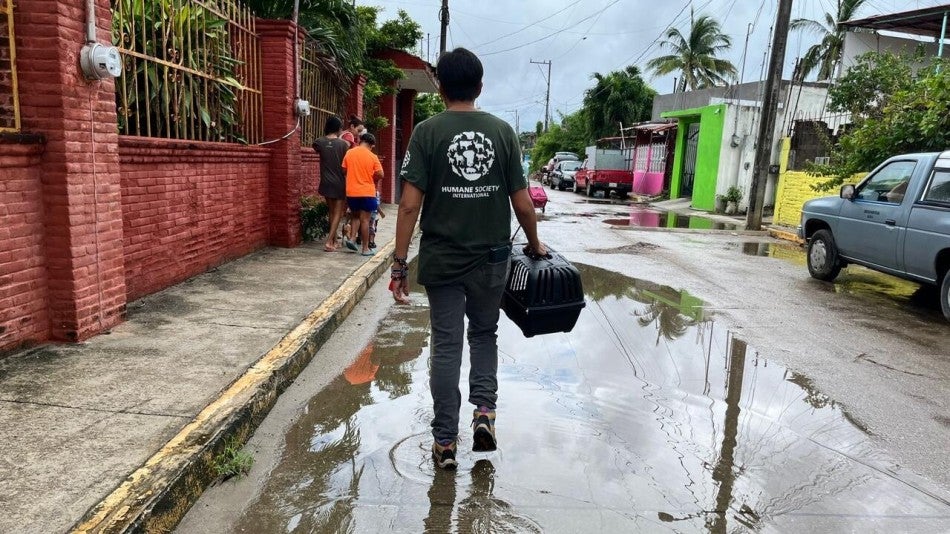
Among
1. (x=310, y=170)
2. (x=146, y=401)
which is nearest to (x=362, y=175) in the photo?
(x=310, y=170)

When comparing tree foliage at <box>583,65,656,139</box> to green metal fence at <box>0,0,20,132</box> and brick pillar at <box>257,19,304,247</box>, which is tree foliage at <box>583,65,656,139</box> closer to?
brick pillar at <box>257,19,304,247</box>

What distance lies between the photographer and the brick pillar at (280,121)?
8766 millimetres

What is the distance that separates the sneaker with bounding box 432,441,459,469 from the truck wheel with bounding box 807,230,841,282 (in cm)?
741

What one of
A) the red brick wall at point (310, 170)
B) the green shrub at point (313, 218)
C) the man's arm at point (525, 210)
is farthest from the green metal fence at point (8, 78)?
the red brick wall at point (310, 170)

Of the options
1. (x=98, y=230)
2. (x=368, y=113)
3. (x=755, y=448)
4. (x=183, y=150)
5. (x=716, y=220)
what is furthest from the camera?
(x=716, y=220)

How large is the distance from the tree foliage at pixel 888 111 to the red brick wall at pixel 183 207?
994cm

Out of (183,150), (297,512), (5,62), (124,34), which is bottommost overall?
(297,512)

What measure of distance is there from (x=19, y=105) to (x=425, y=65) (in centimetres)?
1279

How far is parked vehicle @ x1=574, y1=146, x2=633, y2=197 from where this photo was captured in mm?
28531

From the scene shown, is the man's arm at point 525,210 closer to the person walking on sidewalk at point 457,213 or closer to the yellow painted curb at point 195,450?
the person walking on sidewalk at point 457,213

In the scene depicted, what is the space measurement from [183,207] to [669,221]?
48.0 ft

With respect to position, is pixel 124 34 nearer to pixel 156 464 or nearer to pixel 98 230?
pixel 98 230

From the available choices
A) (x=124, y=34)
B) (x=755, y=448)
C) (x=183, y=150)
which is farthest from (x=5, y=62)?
(x=755, y=448)

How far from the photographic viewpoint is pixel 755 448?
371 cm
